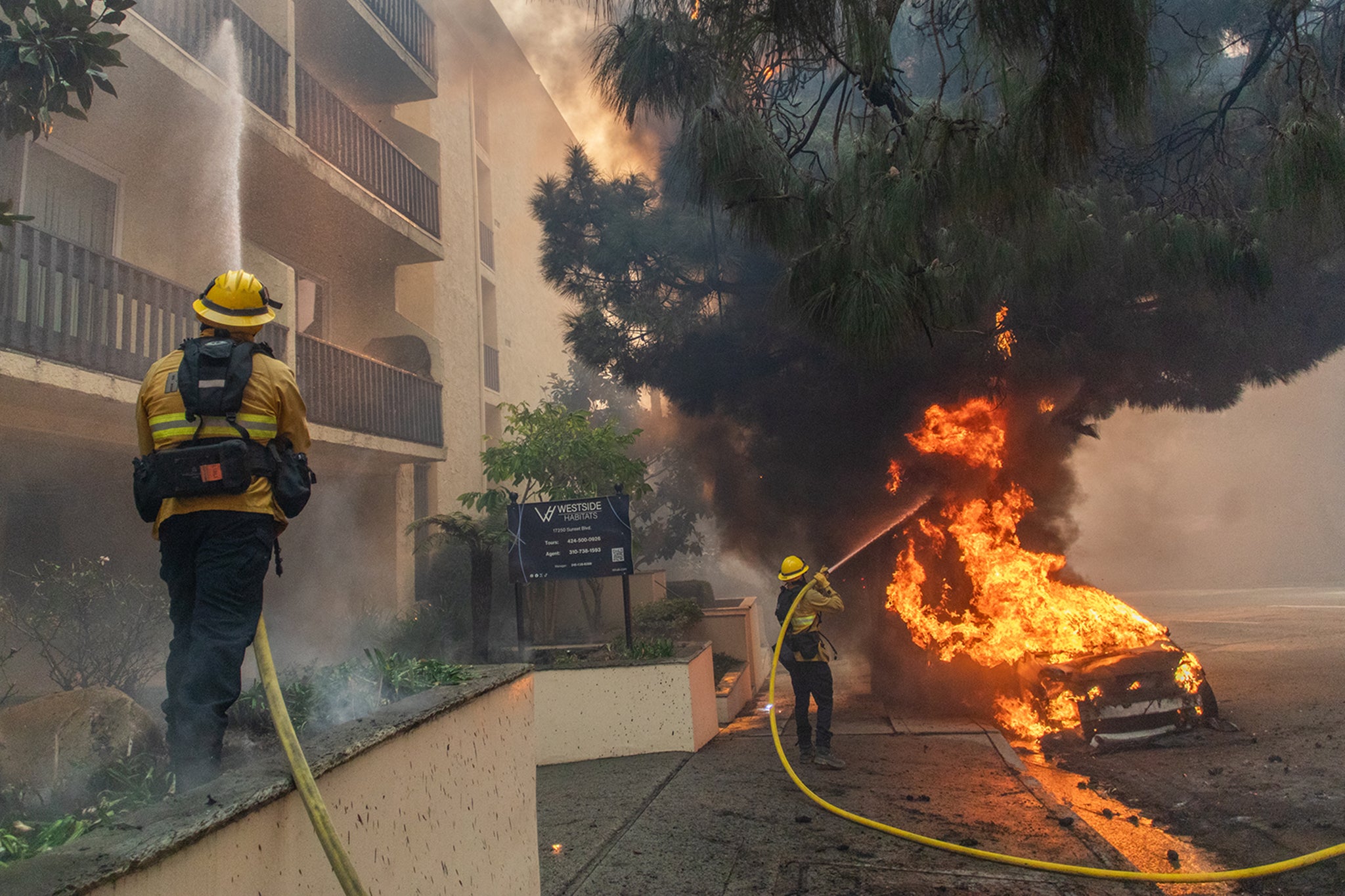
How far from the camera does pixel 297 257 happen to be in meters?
9.86

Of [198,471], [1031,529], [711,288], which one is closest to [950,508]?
[1031,529]

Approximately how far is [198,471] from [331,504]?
8783 millimetres

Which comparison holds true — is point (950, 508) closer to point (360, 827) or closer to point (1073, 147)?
point (1073, 147)

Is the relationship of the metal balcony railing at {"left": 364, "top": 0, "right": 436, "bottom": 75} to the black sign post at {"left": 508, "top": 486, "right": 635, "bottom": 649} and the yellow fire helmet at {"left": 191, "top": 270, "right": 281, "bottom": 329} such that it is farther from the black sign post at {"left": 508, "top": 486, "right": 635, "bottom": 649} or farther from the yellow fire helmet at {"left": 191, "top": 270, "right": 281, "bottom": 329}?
the yellow fire helmet at {"left": 191, "top": 270, "right": 281, "bottom": 329}

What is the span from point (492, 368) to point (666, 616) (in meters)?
6.58

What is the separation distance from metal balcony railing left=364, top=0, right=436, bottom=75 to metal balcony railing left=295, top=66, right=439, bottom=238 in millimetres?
1341

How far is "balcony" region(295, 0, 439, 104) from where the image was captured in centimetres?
1000

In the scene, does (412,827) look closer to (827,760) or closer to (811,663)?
(827,760)

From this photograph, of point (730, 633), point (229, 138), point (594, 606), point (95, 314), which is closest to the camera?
point (95, 314)

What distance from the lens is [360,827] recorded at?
2.43m

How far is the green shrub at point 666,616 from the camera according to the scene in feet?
37.0

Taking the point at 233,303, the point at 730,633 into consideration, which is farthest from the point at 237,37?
the point at 730,633

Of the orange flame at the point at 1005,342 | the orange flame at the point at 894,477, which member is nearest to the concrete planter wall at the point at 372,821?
the orange flame at the point at 1005,342

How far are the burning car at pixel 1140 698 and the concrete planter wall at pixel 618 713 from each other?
361 cm
